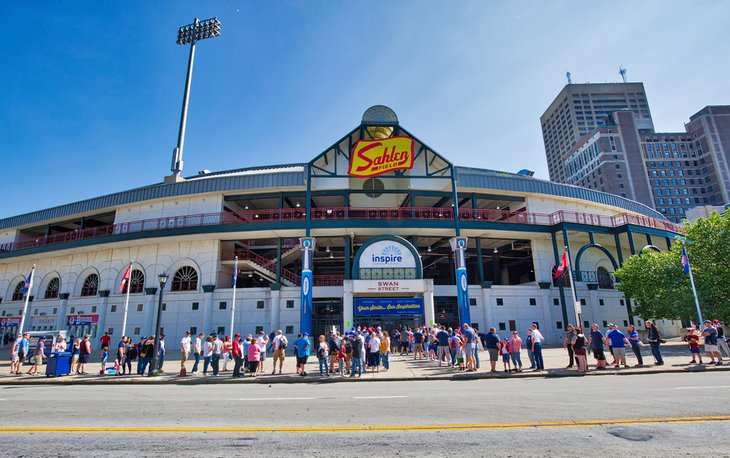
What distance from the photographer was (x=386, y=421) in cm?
699

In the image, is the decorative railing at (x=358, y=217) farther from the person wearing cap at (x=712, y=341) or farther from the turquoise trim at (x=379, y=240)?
the person wearing cap at (x=712, y=341)

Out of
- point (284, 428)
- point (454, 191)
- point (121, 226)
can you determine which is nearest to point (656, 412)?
point (284, 428)

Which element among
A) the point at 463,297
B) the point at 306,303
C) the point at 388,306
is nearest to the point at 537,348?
the point at 463,297

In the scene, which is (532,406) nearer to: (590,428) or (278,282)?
(590,428)

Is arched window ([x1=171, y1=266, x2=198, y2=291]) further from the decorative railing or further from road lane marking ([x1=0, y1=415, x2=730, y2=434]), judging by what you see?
road lane marking ([x1=0, y1=415, x2=730, y2=434])

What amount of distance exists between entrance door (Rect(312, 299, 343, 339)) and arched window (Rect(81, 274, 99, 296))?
19311 millimetres

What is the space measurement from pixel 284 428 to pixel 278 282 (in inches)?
844

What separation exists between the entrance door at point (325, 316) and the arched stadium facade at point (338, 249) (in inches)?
3.1

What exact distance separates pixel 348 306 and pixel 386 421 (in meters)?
18.3

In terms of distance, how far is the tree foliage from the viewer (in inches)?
859

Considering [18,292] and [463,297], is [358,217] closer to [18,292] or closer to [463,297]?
[463,297]

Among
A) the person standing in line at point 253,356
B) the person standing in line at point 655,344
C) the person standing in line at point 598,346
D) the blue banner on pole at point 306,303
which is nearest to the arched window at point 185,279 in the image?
the blue banner on pole at point 306,303

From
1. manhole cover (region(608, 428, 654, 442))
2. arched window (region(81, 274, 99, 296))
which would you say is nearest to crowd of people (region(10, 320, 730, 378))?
manhole cover (region(608, 428, 654, 442))

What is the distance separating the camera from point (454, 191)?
28359 millimetres
